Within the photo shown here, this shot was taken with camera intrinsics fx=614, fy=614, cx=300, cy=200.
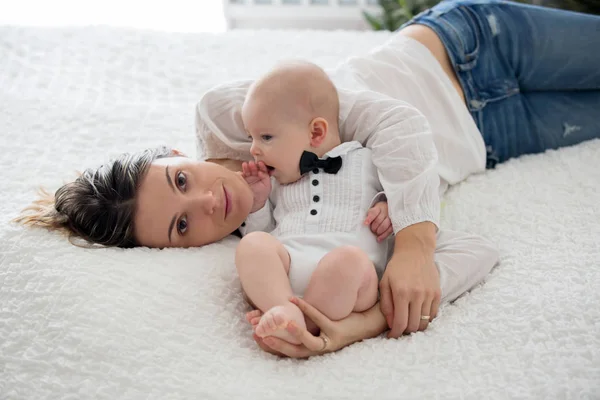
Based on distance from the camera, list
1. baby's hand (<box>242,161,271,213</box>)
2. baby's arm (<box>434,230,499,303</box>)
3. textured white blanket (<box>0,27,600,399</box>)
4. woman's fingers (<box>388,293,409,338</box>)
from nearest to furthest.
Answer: textured white blanket (<box>0,27,600,399</box>)
woman's fingers (<box>388,293,409,338</box>)
baby's arm (<box>434,230,499,303</box>)
baby's hand (<box>242,161,271,213</box>)

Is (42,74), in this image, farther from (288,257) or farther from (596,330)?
(596,330)

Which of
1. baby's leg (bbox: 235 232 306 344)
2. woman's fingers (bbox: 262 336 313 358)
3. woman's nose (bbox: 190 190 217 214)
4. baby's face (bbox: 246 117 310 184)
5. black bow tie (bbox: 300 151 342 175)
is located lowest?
woman's fingers (bbox: 262 336 313 358)

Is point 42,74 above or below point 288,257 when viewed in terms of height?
above

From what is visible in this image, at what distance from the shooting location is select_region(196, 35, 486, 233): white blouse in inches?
47.0

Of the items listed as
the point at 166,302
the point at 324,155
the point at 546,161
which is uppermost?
the point at 324,155

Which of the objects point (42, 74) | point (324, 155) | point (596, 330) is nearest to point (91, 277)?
point (324, 155)

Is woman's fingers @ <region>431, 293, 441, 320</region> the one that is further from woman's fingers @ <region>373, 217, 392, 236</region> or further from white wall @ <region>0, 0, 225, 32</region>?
white wall @ <region>0, 0, 225, 32</region>

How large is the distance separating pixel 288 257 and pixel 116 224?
1.12 ft

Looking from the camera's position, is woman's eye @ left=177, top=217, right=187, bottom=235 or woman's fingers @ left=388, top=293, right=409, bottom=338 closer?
woman's fingers @ left=388, top=293, right=409, bottom=338

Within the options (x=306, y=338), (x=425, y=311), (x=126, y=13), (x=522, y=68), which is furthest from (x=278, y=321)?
(x=126, y=13)

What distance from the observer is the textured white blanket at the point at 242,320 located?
2.99 ft

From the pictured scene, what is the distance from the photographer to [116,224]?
3.83ft

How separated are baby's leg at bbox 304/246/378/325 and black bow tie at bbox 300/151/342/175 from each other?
0.76 feet

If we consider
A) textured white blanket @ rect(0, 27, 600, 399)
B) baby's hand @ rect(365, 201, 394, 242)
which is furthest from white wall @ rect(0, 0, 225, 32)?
baby's hand @ rect(365, 201, 394, 242)
